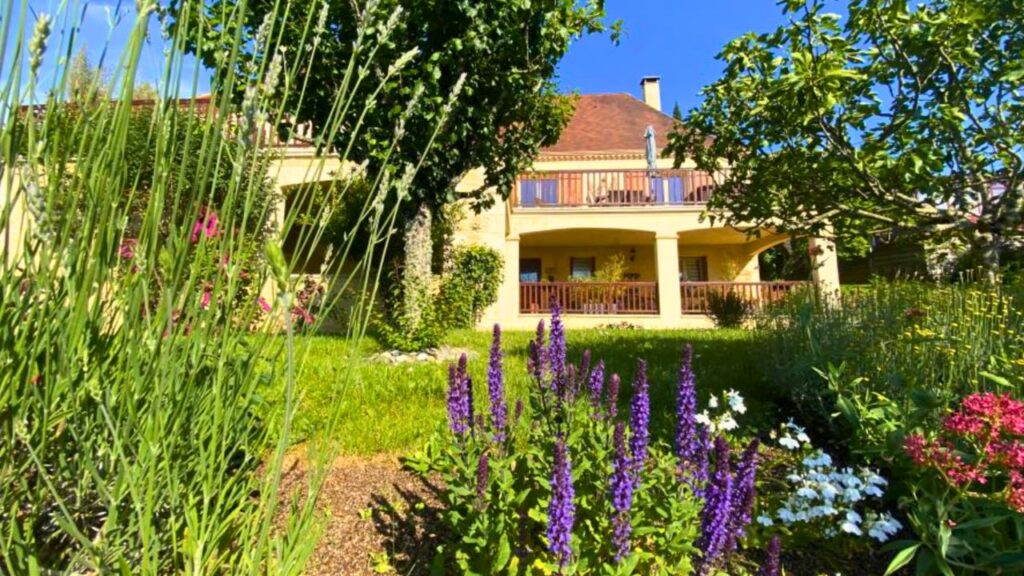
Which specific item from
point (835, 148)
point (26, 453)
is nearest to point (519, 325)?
point (835, 148)

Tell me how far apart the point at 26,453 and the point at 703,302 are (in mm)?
13858

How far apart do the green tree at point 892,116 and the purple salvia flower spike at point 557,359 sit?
107 inches

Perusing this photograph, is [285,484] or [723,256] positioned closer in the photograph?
[285,484]

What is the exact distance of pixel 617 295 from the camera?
13367mm

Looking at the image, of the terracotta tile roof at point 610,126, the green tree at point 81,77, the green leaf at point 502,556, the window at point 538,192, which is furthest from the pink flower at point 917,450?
the terracotta tile roof at point 610,126

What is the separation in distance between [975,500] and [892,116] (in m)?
3.26

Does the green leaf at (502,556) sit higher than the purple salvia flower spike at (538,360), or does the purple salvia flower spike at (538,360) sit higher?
the purple salvia flower spike at (538,360)

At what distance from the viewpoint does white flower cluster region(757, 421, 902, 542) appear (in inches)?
85.3

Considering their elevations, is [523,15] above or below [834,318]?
above

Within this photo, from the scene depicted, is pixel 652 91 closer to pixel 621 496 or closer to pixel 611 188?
pixel 611 188

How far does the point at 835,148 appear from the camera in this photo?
13.7 ft

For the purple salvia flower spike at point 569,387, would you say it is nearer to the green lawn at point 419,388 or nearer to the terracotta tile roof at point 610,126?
the green lawn at point 419,388

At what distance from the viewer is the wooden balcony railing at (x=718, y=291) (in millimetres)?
13375

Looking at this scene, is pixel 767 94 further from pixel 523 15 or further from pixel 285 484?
pixel 285 484
